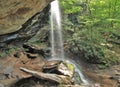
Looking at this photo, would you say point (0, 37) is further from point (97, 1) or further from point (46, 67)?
point (97, 1)

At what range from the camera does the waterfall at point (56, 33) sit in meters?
16.4

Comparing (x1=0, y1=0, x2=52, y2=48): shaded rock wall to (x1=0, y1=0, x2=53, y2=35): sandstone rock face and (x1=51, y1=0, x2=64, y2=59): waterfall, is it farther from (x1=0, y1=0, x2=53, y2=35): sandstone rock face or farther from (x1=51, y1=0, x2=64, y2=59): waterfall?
(x1=51, y1=0, x2=64, y2=59): waterfall

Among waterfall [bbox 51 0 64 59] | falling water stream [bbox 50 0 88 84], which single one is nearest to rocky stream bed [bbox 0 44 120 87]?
falling water stream [bbox 50 0 88 84]

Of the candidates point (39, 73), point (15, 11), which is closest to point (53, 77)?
point (39, 73)

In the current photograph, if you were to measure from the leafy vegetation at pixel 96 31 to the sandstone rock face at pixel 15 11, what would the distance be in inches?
270

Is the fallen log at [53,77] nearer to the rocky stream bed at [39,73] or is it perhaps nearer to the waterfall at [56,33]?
the rocky stream bed at [39,73]

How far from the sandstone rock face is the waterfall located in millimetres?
6529

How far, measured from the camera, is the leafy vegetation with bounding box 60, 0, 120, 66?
16.2 metres

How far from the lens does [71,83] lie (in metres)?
10.6

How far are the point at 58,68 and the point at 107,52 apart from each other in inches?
264

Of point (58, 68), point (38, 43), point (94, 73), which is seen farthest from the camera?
point (38, 43)

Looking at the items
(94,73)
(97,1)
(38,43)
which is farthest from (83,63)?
(97,1)

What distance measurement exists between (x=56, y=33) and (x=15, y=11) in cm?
885

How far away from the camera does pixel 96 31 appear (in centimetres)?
1742
